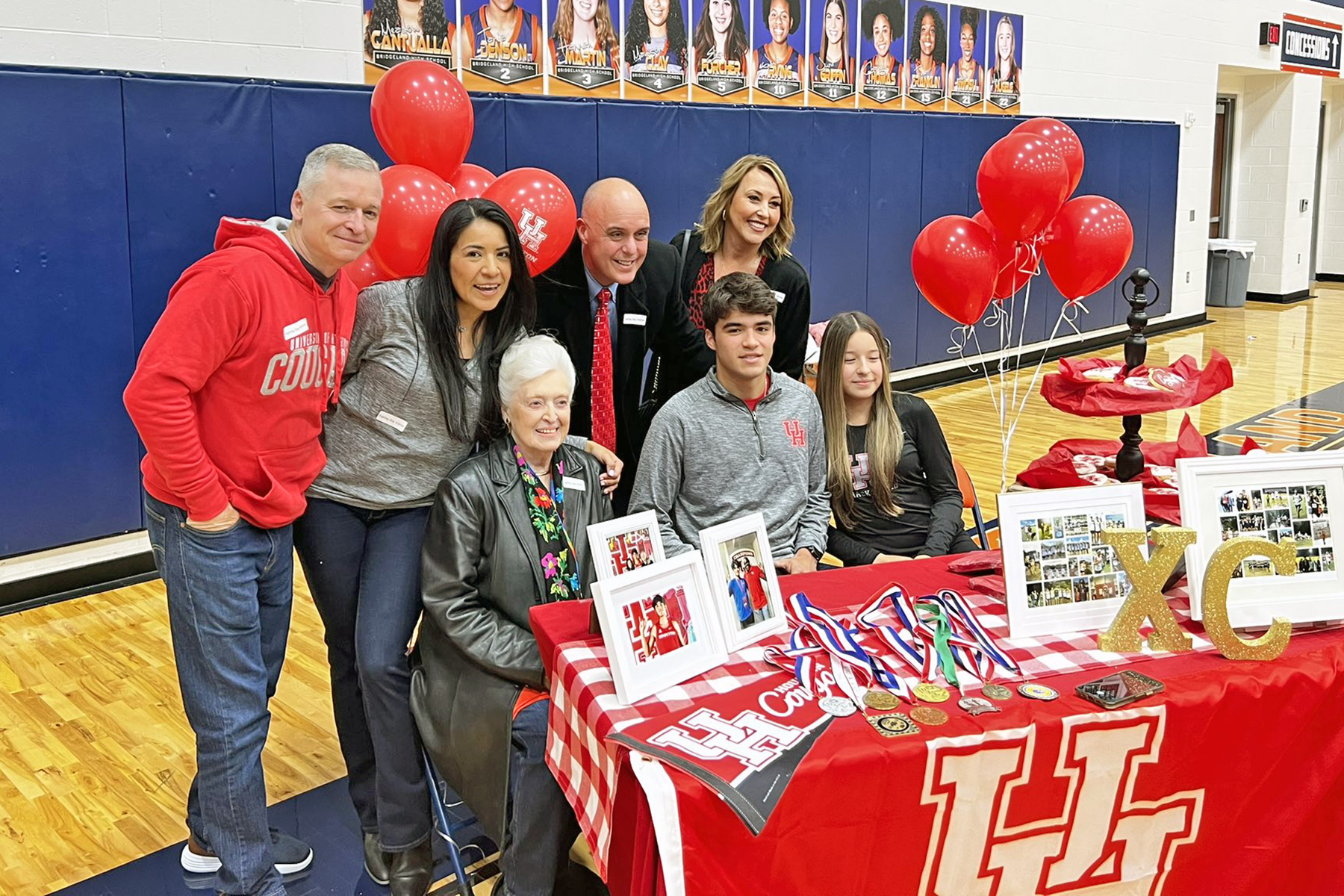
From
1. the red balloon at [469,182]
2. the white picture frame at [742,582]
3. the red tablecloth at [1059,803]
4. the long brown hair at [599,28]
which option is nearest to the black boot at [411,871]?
the red tablecloth at [1059,803]

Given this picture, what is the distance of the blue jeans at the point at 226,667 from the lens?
214 centimetres

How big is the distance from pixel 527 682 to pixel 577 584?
23 cm

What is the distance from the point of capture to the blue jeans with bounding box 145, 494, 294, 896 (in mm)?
2143

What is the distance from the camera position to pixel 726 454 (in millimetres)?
2578

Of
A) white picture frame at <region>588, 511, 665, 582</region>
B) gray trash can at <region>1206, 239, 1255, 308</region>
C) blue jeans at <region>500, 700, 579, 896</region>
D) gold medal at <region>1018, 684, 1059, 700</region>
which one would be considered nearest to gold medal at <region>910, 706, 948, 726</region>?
gold medal at <region>1018, 684, 1059, 700</region>

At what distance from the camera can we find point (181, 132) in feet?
15.0

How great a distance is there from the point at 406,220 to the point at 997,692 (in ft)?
6.39

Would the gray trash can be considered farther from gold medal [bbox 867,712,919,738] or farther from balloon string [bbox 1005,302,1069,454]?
gold medal [bbox 867,712,919,738]

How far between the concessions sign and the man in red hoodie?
46.6ft

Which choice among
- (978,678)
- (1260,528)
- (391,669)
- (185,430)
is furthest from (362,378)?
(1260,528)

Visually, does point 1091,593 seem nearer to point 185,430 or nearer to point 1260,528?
point 1260,528

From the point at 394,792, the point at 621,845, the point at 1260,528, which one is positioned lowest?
the point at 394,792

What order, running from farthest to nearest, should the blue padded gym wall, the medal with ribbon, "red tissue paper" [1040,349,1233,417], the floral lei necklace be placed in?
the blue padded gym wall
"red tissue paper" [1040,349,1233,417]
the floral lei necklace
the medal with ribbon

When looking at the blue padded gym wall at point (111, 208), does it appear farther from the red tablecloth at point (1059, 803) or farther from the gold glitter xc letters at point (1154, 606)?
the gold glitter xc letters at point (1154, 606)
